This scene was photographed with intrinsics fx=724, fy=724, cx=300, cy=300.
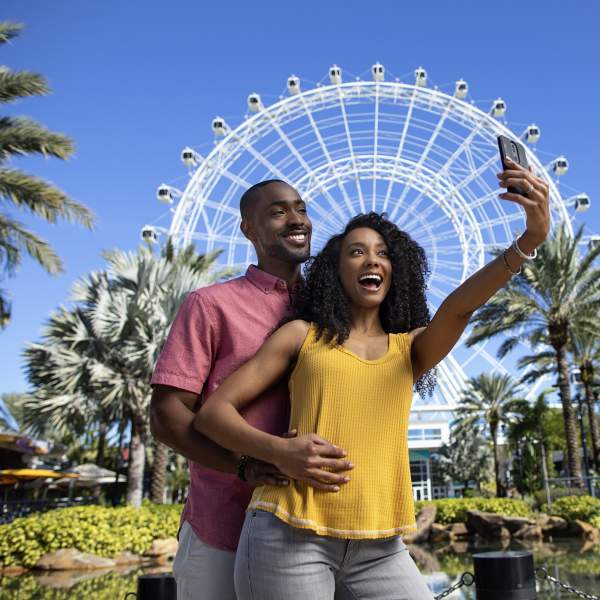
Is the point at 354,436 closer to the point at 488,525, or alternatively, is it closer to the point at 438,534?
the point at 488,525

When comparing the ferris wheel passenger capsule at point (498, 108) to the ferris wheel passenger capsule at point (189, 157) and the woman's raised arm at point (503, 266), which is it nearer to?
the ferris wheel passenger capsule at point (189, 157)

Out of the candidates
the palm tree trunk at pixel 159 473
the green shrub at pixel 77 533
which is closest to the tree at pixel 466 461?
the palm tree trunk at pixel 159 473

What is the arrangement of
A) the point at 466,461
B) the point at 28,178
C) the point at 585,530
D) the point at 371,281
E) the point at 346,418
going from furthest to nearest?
the point at 466,461 < the point at 585,530 < the point at 28,178 < the point at 371,281 < the point at 346,418

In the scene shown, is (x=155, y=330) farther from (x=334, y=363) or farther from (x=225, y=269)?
(x=334, y=363)

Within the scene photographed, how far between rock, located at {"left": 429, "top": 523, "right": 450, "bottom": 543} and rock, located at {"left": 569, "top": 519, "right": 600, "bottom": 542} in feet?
8.95

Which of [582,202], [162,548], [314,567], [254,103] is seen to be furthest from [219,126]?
[314,567]

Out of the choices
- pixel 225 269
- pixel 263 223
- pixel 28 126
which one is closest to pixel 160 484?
pixel 225 269

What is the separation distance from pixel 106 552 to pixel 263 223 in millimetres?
11632

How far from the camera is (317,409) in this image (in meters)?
1.66

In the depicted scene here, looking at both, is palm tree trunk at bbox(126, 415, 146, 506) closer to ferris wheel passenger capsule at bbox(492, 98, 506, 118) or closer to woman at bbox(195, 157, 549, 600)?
woman at bbox(195, 157, 549, 600)

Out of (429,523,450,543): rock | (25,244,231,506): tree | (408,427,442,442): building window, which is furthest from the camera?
(408,427,442,442): building window

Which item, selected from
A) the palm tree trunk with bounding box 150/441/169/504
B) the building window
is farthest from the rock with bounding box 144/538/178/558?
the building window

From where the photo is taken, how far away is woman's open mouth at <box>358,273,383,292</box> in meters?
1.85

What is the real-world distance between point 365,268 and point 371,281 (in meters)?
0.04
